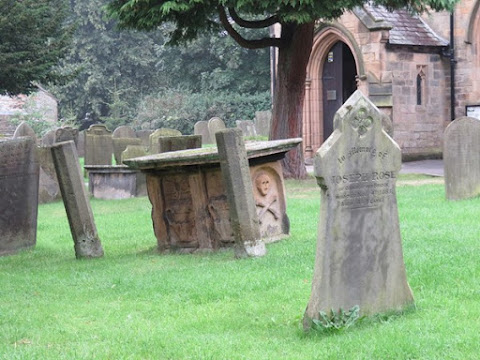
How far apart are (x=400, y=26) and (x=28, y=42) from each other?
11803 mm

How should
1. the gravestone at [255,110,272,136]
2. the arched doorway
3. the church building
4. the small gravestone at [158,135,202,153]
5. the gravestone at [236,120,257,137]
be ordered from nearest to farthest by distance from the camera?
1. the small gravestone at [158,135,202,153]
2. the church building
3. the arched doorway
4. the gravestone at [255,110,272,136]
5. the gravestone at [236,120,257,137]

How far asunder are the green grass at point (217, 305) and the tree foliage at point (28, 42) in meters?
11.3

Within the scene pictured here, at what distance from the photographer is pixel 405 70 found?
93.4 ft

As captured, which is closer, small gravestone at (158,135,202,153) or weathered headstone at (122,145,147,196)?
small gravestone at (158,135,202,153)

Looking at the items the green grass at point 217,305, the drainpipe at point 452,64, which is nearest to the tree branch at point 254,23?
the green grass at point 217,305

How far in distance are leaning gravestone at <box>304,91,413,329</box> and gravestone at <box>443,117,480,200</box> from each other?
29.2ft

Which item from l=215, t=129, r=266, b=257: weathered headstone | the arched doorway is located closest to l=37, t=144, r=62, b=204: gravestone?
l=215, t=129, r=266, b=257: weathered headstone

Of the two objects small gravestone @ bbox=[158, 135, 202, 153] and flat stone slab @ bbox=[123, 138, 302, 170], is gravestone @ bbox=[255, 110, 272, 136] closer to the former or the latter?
small gravestone @ bbox=[158, 135, 202, 153]

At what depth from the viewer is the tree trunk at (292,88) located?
70.2 feet

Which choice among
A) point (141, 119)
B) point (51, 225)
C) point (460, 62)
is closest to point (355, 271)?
point (51, 225)

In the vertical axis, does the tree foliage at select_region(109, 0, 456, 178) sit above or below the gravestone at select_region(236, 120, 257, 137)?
above

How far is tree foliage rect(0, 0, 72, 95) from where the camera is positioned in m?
22.7

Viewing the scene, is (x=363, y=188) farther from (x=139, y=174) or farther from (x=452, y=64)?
(x=452, y=64)

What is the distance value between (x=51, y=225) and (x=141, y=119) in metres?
38.3
